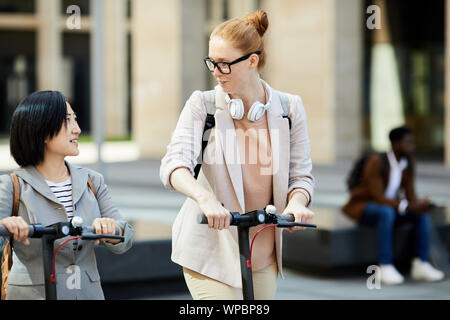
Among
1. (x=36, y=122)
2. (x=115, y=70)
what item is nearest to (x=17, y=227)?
(x=36, y=122)

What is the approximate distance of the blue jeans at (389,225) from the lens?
876 centimetres

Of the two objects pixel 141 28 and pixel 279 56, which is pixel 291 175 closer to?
pixel 279 56

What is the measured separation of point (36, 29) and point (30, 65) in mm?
1934

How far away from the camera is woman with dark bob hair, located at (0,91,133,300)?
3.32m

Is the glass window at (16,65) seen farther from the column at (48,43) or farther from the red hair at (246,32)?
the red hair at (246,32)

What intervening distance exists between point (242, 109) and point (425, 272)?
19.2 ft

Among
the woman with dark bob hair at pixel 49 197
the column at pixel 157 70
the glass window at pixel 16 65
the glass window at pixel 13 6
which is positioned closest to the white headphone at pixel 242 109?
the woman with dark bob hair at pixel 49 197

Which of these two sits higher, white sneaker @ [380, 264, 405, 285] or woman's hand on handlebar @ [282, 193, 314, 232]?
woman's hand on handlebar @ [282, 193, 314, 232]

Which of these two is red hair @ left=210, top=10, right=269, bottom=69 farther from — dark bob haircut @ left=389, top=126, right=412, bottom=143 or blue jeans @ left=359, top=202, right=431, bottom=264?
blue jeans @ left=359, top=202, right=431, bottom=264

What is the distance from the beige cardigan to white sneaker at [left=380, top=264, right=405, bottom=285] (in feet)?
17.4

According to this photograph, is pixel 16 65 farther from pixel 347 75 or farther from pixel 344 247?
pixel 344 247

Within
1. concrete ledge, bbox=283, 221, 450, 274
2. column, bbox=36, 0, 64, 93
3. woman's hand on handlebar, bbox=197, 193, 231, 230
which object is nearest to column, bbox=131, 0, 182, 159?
concrete ledge, bbox=283, 221, 450, 274

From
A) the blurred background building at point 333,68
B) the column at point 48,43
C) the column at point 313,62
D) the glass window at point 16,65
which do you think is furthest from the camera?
the glass window at point 16,65

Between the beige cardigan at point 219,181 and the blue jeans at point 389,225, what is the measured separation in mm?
5379
